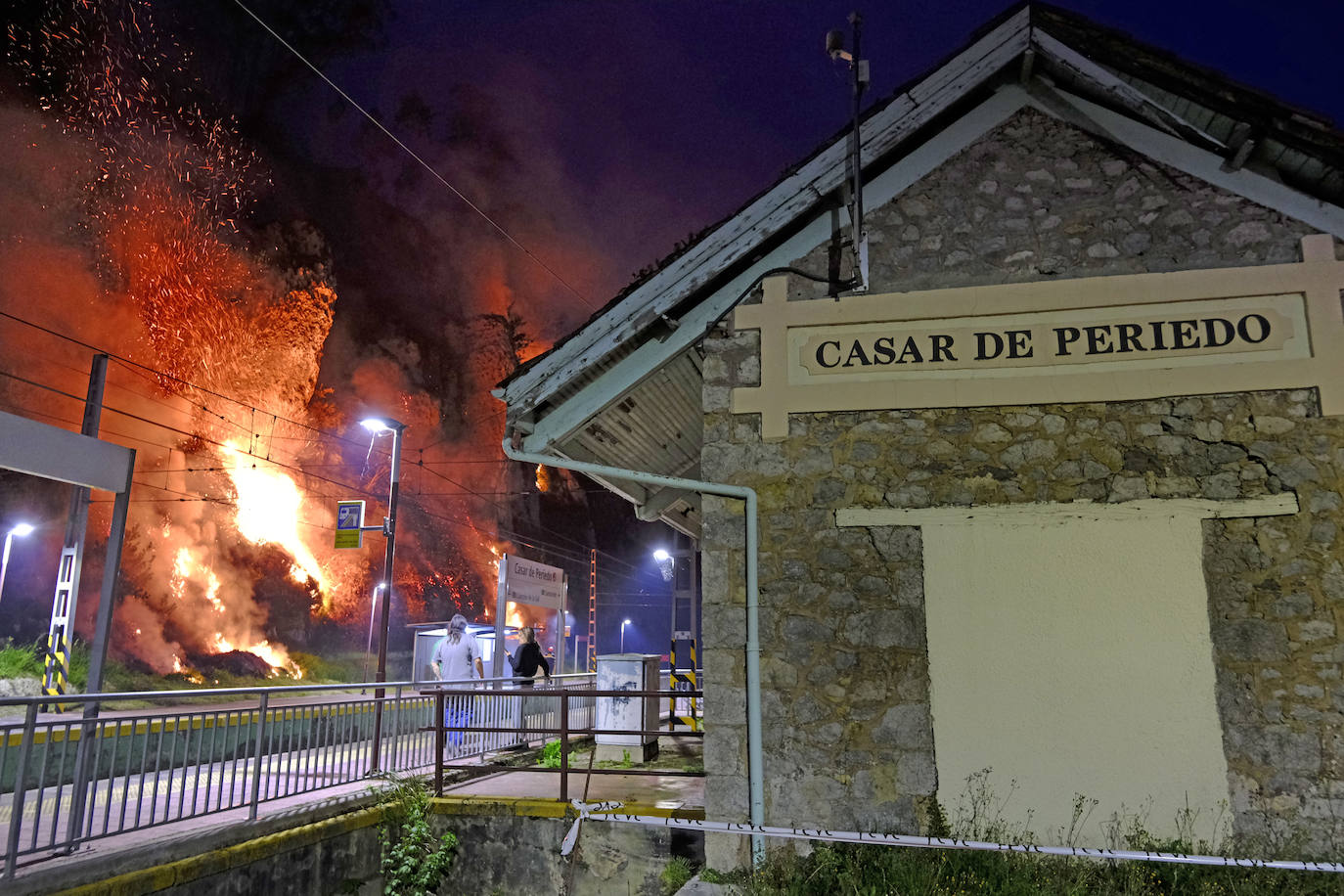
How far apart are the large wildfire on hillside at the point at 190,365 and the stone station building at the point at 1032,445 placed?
1511 inches

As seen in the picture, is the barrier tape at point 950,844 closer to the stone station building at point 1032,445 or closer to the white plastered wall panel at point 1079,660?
the stone station building at point 1032,445

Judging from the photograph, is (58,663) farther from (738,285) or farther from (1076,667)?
(1076,667)

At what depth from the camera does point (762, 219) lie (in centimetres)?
677

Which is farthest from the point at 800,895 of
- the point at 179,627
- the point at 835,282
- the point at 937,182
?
the point at 179,627

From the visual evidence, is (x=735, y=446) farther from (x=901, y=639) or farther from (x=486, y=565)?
(x=486, y=565)

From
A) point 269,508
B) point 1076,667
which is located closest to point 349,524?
point 1076,667

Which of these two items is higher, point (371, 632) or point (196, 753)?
point (371, 632)

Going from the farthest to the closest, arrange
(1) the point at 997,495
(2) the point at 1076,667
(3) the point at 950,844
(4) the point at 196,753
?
(4) the point at 196,753, (1) the point at 997,495, (2) the point at 1076,667, (3) the point at 950,844

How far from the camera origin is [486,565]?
61.8 m

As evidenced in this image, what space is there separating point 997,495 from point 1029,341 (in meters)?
1.18

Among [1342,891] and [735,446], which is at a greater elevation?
[735,446]

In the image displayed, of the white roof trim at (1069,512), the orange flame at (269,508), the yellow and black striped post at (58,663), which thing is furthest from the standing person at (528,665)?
the orange flame at (269,508)

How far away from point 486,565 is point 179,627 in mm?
21915

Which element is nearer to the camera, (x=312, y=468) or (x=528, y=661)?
(x=528, y=661)
